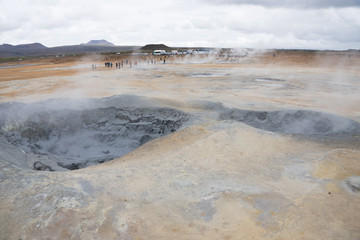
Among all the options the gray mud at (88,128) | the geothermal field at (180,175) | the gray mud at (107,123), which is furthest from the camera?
the gray mud at (88,128)

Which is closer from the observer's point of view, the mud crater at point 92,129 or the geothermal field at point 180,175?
the geothermal field at point 180,175

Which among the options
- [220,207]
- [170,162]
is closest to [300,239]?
[220,207]

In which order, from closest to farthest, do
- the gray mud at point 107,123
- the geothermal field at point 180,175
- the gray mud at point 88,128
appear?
the geothermal field at point 180,175, the gray mud at point 107,123, the gray mud at point 88,128

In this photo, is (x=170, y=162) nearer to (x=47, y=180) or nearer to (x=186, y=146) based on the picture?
(x=186, y=146)

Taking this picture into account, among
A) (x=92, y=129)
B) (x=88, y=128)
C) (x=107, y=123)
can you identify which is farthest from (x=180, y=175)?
(x=88, y=128)

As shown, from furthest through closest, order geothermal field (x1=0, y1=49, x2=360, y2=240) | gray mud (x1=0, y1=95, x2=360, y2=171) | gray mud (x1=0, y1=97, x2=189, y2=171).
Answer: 1. gray mud (x1=0, y1=97, x2=189, y2=171)
2. gray mud (x1=0, y1=95, x2=360, y2=171)
3. geothermal field (x1=0, y1=49, x2=360, y2=240)

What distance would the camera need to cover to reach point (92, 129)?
9156mm

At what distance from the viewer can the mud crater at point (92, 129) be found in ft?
27.2

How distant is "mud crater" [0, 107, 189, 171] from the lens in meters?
8.30

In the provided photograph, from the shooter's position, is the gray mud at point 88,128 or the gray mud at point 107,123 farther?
the gray mud at point 88,128

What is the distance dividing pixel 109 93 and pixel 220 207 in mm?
10096

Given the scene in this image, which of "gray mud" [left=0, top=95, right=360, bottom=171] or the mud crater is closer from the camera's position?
"gray mud" [left=0, top=95, right=360, bottom=171]

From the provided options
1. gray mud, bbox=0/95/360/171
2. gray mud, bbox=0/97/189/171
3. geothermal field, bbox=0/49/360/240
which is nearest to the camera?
geothermal field, bbox=0/49/360/240

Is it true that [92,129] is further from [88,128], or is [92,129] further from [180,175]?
[180,175]
